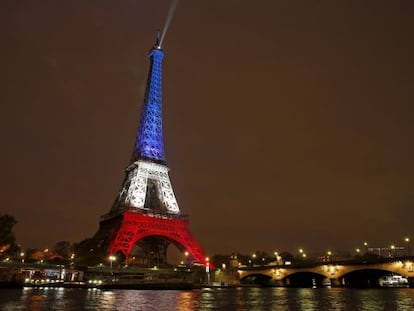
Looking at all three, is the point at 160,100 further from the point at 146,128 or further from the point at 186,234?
the point at 186,234

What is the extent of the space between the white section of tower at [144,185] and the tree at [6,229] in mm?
20667

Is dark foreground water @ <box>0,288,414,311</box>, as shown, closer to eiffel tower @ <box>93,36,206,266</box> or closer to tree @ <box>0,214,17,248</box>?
eiffel tower @ <box>93,36,206,266</box>

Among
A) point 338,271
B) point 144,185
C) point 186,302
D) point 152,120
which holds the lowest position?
point 186,302

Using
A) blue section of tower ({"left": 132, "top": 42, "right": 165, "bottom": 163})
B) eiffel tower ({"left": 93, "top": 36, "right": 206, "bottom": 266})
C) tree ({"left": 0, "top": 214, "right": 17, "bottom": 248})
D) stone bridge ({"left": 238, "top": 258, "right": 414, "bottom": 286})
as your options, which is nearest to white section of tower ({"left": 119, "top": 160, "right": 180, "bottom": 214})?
eiffel tower ({"left": 93, "top": 36, "right": 206, "bottom": 266})

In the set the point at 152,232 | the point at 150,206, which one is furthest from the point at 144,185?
the point at 152,232

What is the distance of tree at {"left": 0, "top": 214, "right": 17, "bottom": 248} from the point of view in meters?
69.8

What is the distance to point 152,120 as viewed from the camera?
8956 centimetres

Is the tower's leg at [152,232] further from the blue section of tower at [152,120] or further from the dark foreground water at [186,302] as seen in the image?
the dark foreground water at [186,302]

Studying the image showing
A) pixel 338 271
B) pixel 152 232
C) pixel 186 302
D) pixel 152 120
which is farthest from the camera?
pixel 152 120

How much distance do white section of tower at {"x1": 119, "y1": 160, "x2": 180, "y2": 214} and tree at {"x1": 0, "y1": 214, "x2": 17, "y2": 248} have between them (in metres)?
20.7

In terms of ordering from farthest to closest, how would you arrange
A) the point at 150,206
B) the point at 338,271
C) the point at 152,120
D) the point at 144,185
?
the point at 152,120, the point at 150,206, the point at 144,185, the point at 338,271

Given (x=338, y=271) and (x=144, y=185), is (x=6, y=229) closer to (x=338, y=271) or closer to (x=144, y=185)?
(x=144, y=185)

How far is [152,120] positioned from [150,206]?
20144mm

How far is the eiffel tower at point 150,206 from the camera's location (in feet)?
224
